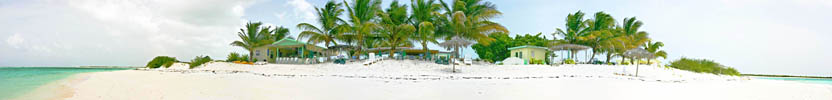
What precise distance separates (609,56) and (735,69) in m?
5.82

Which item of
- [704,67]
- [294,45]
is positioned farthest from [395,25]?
[704,67]

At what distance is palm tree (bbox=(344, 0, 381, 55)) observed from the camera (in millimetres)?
17297

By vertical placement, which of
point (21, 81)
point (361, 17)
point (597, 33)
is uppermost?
point (361, 17)

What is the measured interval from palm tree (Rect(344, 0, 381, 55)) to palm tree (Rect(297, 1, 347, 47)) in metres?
0.55

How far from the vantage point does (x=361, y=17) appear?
17.8 m

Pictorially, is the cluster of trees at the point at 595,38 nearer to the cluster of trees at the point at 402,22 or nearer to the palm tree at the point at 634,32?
the palm tree at the point at 634,32

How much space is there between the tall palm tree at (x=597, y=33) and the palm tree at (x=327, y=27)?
493 inches

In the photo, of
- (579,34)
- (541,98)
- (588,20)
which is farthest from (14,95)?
(588,20)

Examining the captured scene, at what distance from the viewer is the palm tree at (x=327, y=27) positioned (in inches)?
690

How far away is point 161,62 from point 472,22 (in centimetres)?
1677

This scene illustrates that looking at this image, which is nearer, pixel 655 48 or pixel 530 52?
pixel 530 52

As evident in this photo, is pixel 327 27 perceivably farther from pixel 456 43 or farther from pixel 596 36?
pixel 596 36

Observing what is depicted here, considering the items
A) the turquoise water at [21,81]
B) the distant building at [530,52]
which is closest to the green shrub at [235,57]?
the turquoise water at [21,81]

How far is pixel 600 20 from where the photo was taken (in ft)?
66.8
